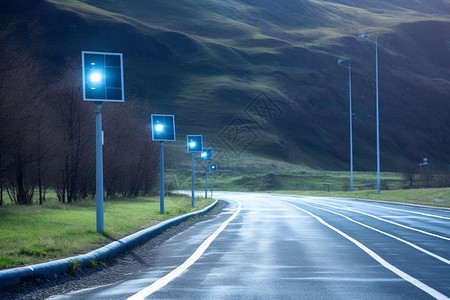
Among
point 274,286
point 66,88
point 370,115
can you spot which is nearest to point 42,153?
point 66,88

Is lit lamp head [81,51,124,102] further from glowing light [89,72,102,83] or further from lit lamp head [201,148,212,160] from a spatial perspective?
lit lamp head [201,148,212,160]

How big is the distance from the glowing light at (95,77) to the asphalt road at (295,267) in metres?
4.96

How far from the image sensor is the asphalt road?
345 inches

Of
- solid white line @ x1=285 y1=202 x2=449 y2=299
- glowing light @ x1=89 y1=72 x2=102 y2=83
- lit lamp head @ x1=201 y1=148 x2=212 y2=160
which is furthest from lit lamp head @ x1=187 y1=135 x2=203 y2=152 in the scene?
solid white line @ x1=285 y1=202 x2=449 y2=299

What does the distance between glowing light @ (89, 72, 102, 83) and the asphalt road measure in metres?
4.96

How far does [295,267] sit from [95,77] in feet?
28.1

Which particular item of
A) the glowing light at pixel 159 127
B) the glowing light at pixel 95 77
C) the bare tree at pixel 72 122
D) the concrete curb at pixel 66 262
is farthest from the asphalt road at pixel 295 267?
the bare tree at pixel 72 122

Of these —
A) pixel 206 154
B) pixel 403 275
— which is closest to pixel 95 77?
pixel 403 275

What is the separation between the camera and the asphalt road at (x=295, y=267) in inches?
345

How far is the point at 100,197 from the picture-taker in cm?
1619

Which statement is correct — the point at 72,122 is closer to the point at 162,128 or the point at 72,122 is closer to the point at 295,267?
the point at 162,128

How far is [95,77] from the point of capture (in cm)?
1689

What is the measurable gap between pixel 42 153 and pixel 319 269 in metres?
20.8

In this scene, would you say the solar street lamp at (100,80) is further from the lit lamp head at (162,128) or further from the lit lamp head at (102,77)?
the lit lamp head at (162,128)
